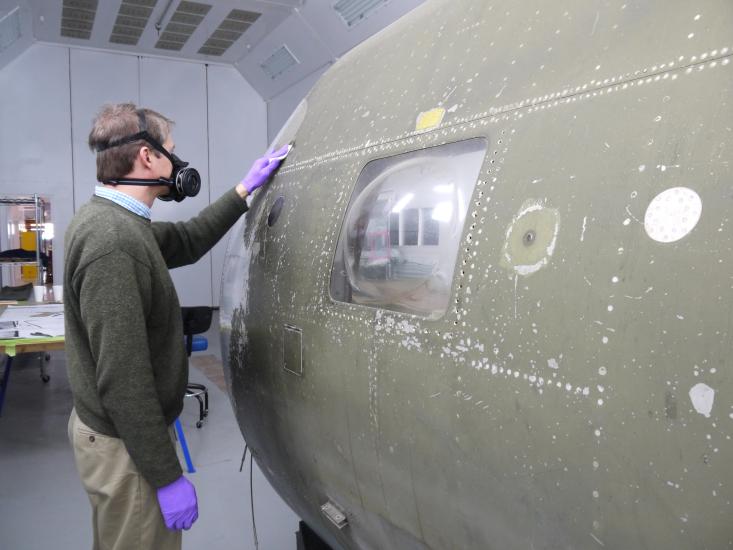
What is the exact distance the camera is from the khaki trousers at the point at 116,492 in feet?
4.70

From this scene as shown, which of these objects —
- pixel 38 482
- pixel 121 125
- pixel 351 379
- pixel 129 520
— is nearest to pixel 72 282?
pixel 121 125

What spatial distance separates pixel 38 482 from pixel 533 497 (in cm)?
335

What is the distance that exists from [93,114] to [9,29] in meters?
1.50

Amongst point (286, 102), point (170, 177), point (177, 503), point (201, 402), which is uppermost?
point (286, 102)

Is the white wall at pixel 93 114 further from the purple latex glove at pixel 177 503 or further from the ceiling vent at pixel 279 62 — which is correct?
the purple latex glove at pixel 177 503

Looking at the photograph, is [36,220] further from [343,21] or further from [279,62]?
[343,21]

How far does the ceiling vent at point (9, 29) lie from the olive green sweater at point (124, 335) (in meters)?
6.84

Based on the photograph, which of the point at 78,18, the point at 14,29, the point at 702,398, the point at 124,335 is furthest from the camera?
the point at 78,18

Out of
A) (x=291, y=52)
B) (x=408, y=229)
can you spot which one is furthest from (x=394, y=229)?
(x=291, y=52)

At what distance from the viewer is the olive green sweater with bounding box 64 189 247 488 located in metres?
1.30

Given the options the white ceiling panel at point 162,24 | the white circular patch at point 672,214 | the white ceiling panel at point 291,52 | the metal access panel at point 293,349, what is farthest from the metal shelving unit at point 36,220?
the white circular patch at point 672,214

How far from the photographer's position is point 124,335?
4.25 feet

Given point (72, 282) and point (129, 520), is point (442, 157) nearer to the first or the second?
point (72, 282)

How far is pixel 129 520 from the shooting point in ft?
4.73
